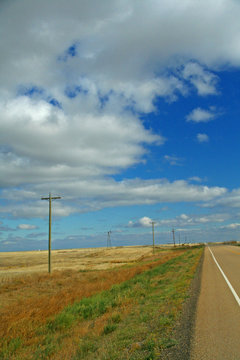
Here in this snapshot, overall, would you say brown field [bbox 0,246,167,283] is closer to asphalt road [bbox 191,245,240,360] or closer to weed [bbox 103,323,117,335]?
weed [bbox 103,323,117,335]

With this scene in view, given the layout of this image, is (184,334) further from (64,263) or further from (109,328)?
(64,263)

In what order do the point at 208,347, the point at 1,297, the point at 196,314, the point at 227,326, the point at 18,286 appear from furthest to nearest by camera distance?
the point at 18,286
the point at 1,297
the point at 196,314
the point at 227,326
the point at 208,347

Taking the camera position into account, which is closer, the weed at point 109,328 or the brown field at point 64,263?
the weed at point 109,328

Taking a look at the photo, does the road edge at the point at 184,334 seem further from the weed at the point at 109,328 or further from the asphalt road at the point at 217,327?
the weed at the point at 109,328

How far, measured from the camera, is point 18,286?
23844 millimetres

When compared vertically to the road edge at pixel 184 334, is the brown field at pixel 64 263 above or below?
below

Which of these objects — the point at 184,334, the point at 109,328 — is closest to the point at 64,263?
the point at 109,328

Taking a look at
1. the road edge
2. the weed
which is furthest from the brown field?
the road edge

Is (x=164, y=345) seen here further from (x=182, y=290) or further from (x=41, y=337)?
(x=182, y=290)

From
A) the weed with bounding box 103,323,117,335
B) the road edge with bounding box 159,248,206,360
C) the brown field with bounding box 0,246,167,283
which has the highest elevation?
the road edge with bounding box 159,248,206,360

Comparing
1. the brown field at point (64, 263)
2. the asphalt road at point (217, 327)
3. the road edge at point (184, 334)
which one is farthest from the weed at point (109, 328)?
the brown field at point (64, 263)

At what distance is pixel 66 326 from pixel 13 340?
2341 mm

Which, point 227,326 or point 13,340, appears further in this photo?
point 13,340

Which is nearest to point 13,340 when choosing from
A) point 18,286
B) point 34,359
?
point 34,359
